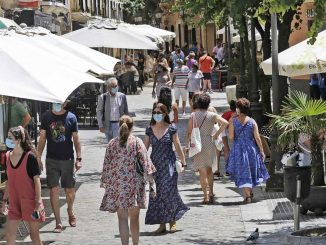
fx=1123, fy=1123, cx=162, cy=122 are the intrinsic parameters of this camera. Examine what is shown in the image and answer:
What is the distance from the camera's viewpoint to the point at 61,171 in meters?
14.7

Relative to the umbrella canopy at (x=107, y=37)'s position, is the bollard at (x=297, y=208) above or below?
below

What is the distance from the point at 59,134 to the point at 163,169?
152 centimetres

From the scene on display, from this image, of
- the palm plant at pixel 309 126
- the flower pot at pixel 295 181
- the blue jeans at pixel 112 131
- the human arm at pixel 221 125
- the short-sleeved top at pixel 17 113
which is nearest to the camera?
the flower pot at pixel 295 181

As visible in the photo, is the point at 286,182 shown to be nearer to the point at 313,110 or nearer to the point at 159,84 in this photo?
the point at 313,110

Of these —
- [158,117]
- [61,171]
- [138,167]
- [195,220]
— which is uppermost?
[158,117]

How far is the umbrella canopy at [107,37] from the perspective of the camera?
3170 cm

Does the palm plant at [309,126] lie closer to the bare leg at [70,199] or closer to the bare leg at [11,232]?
the bare leg at [70,199]

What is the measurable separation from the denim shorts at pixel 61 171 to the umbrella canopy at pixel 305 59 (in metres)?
3.48

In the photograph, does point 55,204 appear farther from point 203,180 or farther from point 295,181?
point 295,181

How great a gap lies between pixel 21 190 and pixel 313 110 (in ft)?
14.5

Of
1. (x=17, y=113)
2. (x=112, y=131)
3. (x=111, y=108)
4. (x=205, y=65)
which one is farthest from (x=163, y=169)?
(x=205, y=65)

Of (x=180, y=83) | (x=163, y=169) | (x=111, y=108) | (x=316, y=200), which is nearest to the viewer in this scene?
(x=163, y=169)

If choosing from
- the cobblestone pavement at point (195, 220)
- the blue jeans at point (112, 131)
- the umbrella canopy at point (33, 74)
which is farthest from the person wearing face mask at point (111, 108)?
the umbrella canopy at point (33, 74)

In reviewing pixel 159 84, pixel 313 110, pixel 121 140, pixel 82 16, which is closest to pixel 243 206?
pixel 313 110
